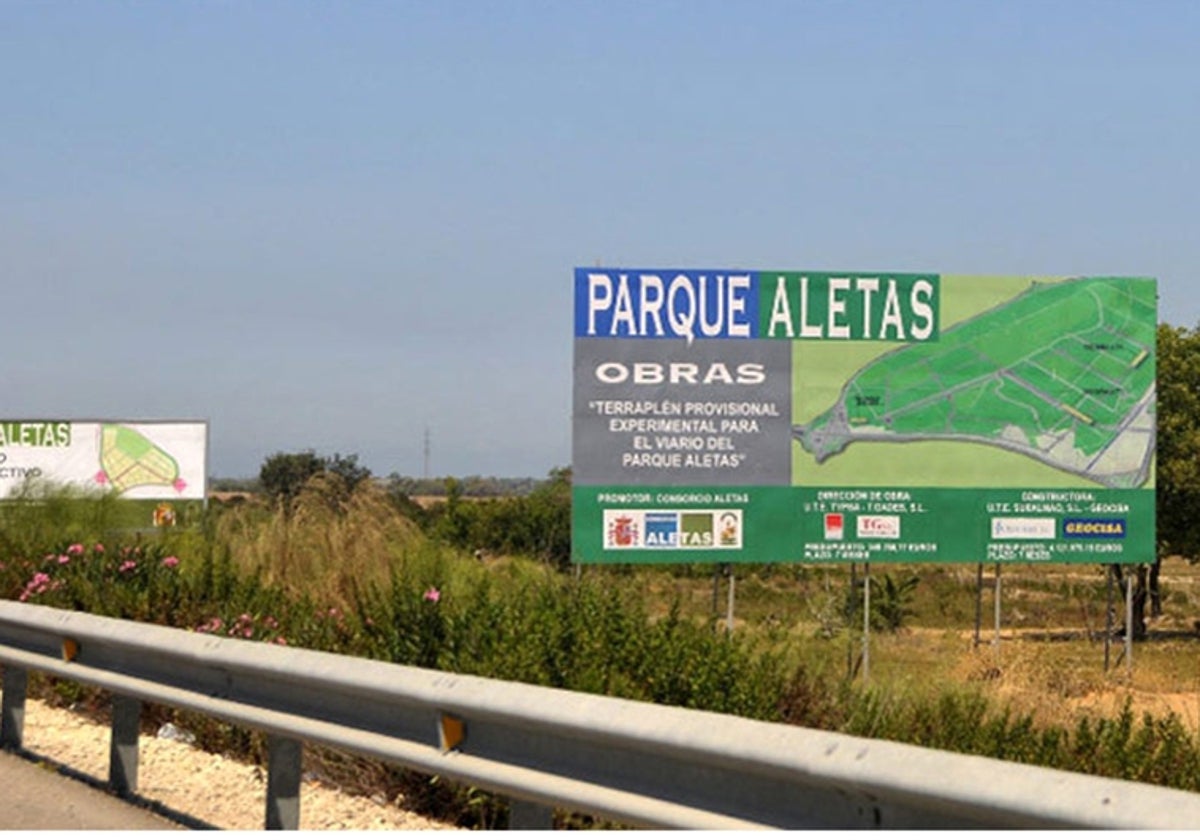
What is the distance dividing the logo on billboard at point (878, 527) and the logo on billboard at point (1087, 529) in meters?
2.32

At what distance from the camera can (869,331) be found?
23578mm

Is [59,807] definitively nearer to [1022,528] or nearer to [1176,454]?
[1022,528]

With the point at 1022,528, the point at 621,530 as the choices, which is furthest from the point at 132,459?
the point at 1022,528

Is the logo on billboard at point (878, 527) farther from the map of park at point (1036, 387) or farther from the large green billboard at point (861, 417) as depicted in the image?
the map of park at point (1036, 387)

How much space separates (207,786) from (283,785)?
190cm

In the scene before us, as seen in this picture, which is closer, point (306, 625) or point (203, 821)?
point (203, 821)

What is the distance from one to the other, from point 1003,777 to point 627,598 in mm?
7285

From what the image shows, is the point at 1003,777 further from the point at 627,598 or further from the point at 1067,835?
the point at 627,598

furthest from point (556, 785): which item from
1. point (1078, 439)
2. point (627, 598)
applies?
point (1078, 439)

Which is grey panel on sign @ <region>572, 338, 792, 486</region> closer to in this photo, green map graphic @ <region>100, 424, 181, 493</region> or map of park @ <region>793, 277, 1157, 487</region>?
map of park @ <region>793, 277, 1157, 487</region>

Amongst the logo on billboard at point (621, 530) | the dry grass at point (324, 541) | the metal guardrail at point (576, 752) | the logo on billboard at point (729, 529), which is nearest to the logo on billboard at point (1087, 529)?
the logo on billboard at point (729, 529)

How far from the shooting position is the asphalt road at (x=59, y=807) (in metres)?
7.91

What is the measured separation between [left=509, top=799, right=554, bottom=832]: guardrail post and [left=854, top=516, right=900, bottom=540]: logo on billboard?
1724cm

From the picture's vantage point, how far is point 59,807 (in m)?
8.35
